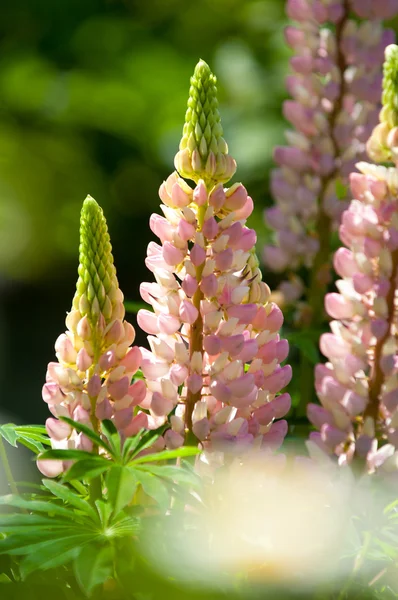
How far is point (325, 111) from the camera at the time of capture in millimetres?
1104

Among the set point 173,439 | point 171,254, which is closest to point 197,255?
point 171,254

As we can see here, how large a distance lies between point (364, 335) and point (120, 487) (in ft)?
0.73

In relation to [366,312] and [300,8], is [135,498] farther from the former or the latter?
[300,8]

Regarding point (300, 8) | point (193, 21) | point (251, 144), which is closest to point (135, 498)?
point (300, 8)

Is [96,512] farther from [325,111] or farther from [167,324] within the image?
[325,111]

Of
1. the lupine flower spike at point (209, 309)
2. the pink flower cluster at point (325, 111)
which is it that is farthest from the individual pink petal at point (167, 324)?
the pink flower cluster at point (325, 111)

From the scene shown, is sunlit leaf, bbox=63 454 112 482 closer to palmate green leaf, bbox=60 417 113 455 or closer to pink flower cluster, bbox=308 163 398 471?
palmate green leaf, bbox=60 417 113 455

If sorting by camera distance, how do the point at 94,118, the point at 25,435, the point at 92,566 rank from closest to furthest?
the point at 92,566, the point at 25,435, the point at 94,118

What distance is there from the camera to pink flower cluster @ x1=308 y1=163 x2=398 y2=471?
0.70 m

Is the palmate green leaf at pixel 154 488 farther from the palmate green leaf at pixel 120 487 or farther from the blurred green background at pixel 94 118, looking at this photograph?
the blurred green background at pixel 94 118

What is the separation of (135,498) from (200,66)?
11.3 inches

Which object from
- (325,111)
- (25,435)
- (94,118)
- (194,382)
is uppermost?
(325,111)

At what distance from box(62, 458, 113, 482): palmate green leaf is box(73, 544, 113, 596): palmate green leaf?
0.04m

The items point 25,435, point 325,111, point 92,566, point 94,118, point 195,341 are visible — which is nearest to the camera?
point 92,566
